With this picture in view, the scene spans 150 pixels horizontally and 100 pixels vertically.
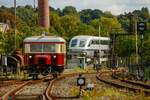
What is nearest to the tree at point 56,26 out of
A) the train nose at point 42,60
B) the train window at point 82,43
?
the train window at point 82,43

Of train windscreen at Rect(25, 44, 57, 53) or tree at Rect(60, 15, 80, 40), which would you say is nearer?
train windscreen at Rect(25, 44, 57, 53)

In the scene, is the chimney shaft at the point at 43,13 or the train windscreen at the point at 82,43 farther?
the chimney shaft at the point at 43,13

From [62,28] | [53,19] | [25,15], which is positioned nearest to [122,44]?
[62,28]

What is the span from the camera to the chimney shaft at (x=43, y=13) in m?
121

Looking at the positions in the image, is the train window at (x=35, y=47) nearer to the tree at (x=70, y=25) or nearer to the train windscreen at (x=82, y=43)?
the train windscreen at (x=82, y=43)

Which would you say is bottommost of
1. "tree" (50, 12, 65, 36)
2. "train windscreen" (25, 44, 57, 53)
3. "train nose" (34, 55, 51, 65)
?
"train nose" (34, 55, 51, 65)

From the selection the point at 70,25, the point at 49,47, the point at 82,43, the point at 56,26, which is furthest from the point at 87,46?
the point at 49,47

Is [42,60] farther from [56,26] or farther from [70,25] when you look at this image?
[70,25]

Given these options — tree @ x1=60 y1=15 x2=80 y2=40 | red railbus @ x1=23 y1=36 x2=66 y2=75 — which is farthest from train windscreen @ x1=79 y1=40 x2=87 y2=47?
red railbus @ x1=23 y1=36 x2=66 y2=75

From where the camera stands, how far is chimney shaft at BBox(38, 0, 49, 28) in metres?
121

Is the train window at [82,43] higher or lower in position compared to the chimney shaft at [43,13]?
lower

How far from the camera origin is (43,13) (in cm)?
12331

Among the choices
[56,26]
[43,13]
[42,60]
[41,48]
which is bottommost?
[42,60]

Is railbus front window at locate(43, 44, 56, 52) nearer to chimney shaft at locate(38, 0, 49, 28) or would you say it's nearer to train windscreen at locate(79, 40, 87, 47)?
train windscreen at locate(79, 40, 87, 47)
